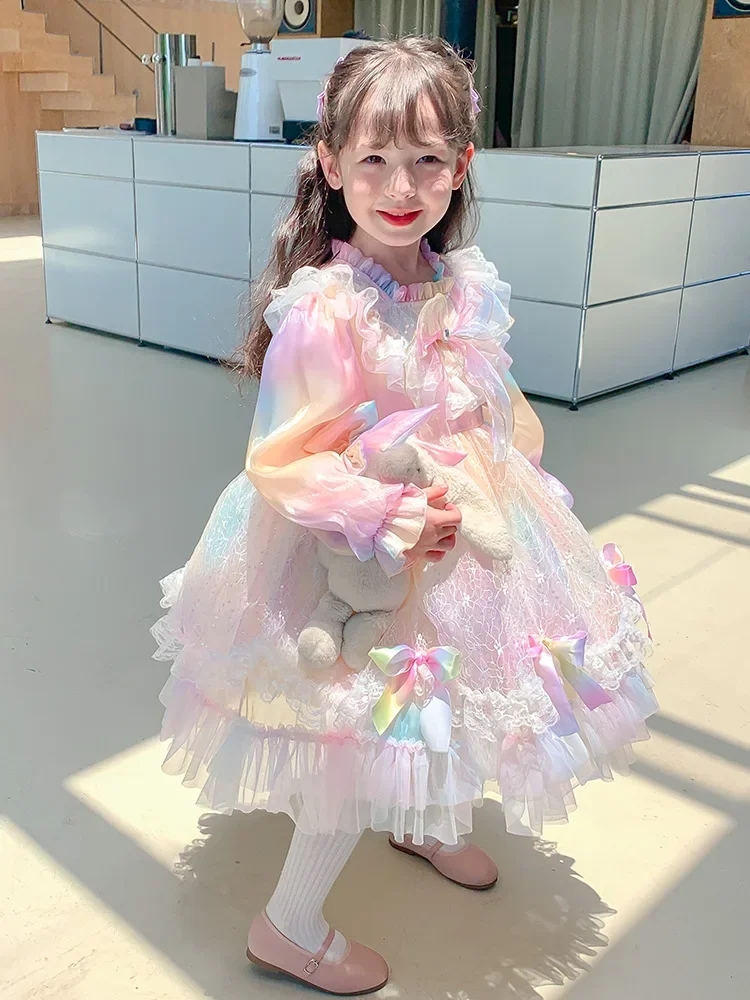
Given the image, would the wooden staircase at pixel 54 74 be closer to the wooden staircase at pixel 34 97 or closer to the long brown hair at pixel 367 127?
the wooden staircase at pixel 34 97

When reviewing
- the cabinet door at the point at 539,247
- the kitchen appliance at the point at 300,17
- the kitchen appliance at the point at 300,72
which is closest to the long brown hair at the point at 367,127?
the cabinet door at the point at 539,247

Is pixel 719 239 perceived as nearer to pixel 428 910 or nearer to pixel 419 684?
pixel 428 910

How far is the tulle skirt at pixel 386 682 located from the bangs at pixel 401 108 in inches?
13.3

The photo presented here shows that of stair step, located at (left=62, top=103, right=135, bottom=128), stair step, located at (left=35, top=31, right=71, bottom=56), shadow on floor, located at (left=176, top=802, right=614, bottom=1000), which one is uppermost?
stair step, located at (left=35, top=31, right=71, bottom=56)

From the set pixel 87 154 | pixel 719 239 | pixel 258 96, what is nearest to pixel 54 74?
pixel 87 154

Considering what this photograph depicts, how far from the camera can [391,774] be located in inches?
42.8

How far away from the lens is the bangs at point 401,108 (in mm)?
1107

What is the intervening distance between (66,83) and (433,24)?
4.33 m

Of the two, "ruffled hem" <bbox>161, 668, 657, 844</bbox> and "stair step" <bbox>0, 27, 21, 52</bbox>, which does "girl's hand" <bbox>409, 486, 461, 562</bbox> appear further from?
"stair step" <bbox>0, 27, 21, 52</bbox>

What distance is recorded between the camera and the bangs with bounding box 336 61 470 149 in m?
1.11

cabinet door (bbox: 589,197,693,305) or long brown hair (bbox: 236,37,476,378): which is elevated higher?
long brown hair (bbox: 236,37,476,378)

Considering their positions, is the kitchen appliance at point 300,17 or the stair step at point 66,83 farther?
the stair step at point 66,83

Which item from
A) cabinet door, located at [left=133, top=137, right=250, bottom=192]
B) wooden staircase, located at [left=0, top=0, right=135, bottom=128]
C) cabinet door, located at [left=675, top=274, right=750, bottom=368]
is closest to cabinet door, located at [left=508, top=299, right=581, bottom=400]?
cabinet door, located at [left=675, top=274, right=750, bottom=368]

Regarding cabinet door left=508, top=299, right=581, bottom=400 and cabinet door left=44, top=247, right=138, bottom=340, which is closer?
cabinet door left=508, top=299, right=581, bottom=400
